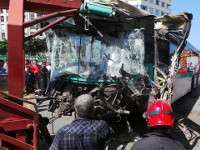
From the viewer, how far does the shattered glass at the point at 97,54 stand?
10.6 m

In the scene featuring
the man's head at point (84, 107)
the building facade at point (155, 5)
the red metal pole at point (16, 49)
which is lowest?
the man's head at point (84, 107)

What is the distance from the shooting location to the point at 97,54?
10.7m

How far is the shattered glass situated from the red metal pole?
12.0 feet

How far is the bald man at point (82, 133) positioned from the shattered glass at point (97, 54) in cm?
580

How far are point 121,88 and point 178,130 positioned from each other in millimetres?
2025

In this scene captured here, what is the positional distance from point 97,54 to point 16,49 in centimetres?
397

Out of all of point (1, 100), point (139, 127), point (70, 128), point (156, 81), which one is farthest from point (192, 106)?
point (70, 128)

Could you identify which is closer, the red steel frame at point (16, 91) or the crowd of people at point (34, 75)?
the red steel frame at point (16, 91)

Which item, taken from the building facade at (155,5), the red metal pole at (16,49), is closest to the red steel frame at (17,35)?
the red metal pole at (16,49)

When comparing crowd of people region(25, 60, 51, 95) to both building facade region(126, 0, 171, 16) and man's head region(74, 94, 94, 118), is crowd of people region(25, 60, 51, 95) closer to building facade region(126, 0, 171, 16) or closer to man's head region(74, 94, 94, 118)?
man's head region(74, 94, 94, 118)

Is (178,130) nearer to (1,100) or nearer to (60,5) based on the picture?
(60,5)

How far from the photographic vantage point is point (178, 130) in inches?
447

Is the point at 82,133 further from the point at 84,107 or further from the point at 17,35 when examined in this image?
the point at 17,35

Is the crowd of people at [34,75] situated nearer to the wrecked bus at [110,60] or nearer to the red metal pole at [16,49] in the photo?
the wrecked bus at [110,60]
